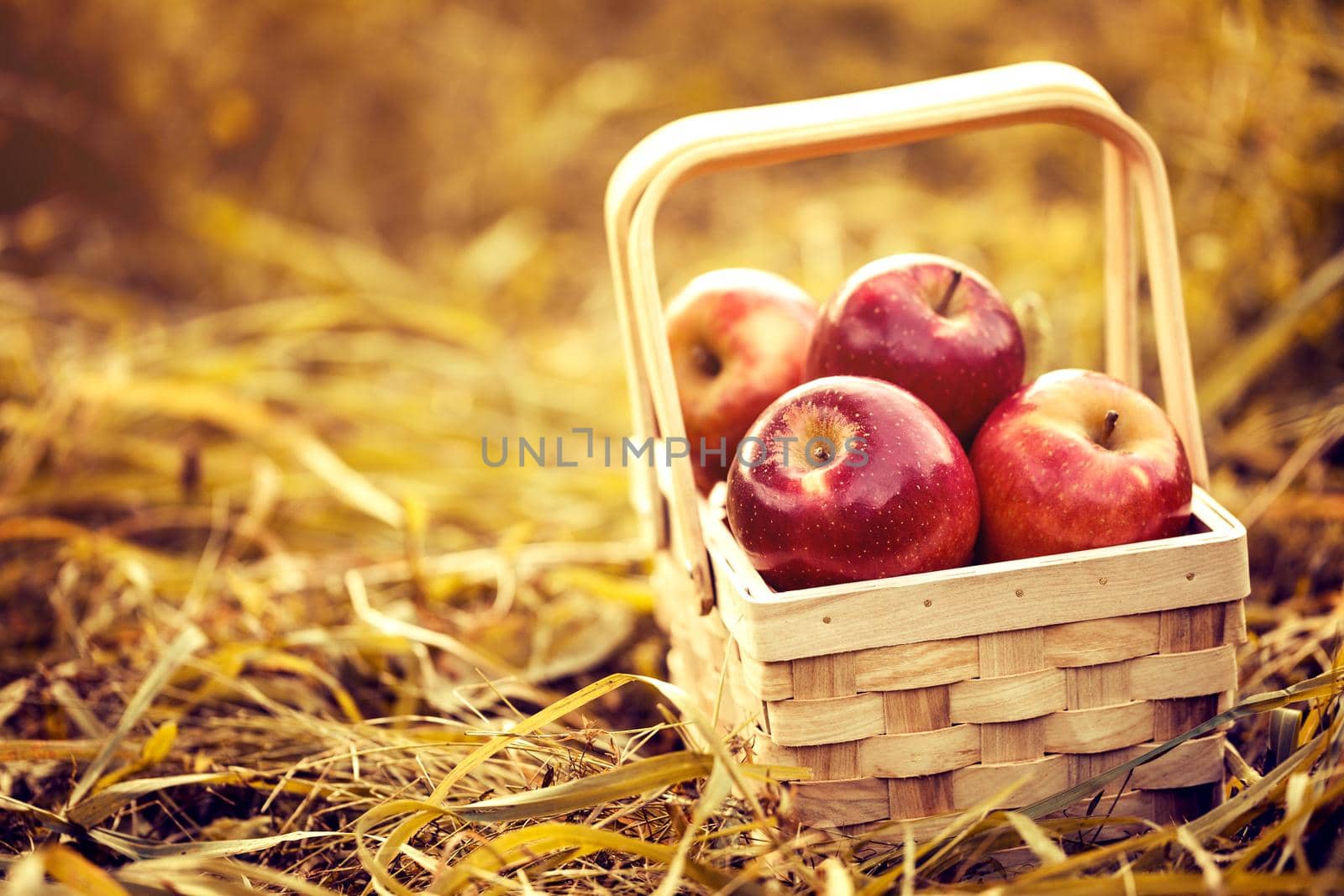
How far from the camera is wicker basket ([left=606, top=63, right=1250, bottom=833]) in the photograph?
3.18 feet

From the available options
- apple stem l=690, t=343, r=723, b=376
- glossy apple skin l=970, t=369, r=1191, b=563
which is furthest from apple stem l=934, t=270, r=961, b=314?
apple stem l=690, t=343, r=723, b=376

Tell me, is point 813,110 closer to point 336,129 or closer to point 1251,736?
point 1251,736

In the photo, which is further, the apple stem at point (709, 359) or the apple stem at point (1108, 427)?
the apple stem at point (709, 359)

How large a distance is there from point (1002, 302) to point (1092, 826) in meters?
0.56

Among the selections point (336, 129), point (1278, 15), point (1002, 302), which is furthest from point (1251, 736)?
point (336, 129)

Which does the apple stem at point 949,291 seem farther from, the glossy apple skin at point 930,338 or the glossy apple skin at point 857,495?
the glossy apple skin at point 857,495

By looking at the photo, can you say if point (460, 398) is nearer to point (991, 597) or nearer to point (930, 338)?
point (930, 338)

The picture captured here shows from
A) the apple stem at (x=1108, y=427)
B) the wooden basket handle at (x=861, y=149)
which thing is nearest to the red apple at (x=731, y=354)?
the wooden basket handle at (x=861, y=149)

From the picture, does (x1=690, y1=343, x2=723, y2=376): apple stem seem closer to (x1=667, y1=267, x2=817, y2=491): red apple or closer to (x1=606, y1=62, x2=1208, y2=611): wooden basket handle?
(x1=667, y1=267, x2=817, y2=491): red apple

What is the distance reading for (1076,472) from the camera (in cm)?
104

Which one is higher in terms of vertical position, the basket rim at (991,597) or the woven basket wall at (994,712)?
the basket rim at (991,597)

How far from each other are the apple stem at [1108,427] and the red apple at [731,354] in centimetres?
38

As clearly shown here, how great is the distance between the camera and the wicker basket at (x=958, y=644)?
0.97m

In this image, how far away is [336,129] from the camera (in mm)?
3473
